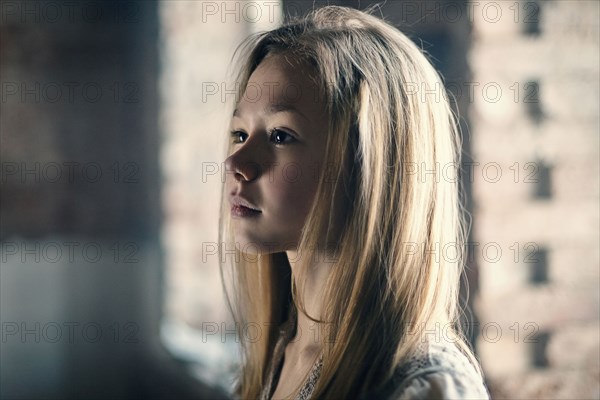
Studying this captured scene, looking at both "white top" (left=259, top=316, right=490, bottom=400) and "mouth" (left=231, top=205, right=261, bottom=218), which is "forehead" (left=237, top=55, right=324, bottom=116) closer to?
"mouth" (left=231, top=205, right=261, bottom=218)

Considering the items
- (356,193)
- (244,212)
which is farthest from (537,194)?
(244,212)

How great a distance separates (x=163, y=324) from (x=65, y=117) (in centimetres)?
60

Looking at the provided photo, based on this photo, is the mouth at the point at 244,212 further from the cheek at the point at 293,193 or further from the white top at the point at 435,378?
the white top at the point at 435,378

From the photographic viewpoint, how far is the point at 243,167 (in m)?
0.81

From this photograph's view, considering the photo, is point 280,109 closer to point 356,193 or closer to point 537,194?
point 356,193

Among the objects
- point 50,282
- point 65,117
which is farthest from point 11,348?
point 65,117

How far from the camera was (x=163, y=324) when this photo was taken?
1.81 m

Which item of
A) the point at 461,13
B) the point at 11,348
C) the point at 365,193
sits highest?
the point at 461,13

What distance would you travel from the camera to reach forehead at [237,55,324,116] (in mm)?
810

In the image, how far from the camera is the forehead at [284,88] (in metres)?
0.81

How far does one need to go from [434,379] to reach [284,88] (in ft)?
1.25

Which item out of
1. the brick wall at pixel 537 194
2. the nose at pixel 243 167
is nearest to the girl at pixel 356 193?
the nose at pixel 243 167

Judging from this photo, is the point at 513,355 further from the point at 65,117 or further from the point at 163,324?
the point at 65,117

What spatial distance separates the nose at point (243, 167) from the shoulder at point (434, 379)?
0.29 meters
